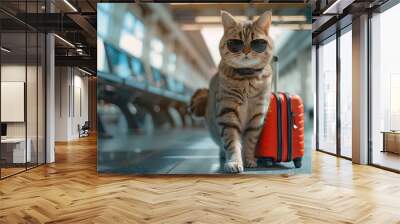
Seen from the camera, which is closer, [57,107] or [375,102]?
[375,102]

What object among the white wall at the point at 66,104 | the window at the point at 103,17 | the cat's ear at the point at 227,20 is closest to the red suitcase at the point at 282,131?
the cat's ear at the point at 227,20

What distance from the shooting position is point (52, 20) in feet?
22.0

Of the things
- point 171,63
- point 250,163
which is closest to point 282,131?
point 250,163

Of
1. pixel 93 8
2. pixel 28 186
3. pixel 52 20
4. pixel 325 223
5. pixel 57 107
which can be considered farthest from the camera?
pixel 57 107

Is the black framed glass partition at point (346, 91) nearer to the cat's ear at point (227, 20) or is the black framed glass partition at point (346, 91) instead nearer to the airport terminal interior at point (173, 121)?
the airport terminal interior at point (173, 121)

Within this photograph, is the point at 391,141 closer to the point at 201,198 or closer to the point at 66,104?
the point at 201,198

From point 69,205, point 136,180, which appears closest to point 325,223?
point 69,205

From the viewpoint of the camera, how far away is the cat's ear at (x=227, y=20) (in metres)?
5.31

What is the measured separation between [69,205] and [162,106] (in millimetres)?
2163

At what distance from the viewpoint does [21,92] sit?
6090 millimetres

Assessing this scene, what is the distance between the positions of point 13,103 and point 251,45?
13.1 ft

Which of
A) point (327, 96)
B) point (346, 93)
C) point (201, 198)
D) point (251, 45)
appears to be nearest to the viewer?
point (201, 198)

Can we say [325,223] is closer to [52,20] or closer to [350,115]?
[350,115]

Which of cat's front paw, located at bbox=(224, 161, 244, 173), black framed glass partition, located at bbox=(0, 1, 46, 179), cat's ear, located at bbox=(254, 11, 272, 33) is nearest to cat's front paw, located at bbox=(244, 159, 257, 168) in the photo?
cat's front paw, located at bbox=(224, 161, 244, 173)
